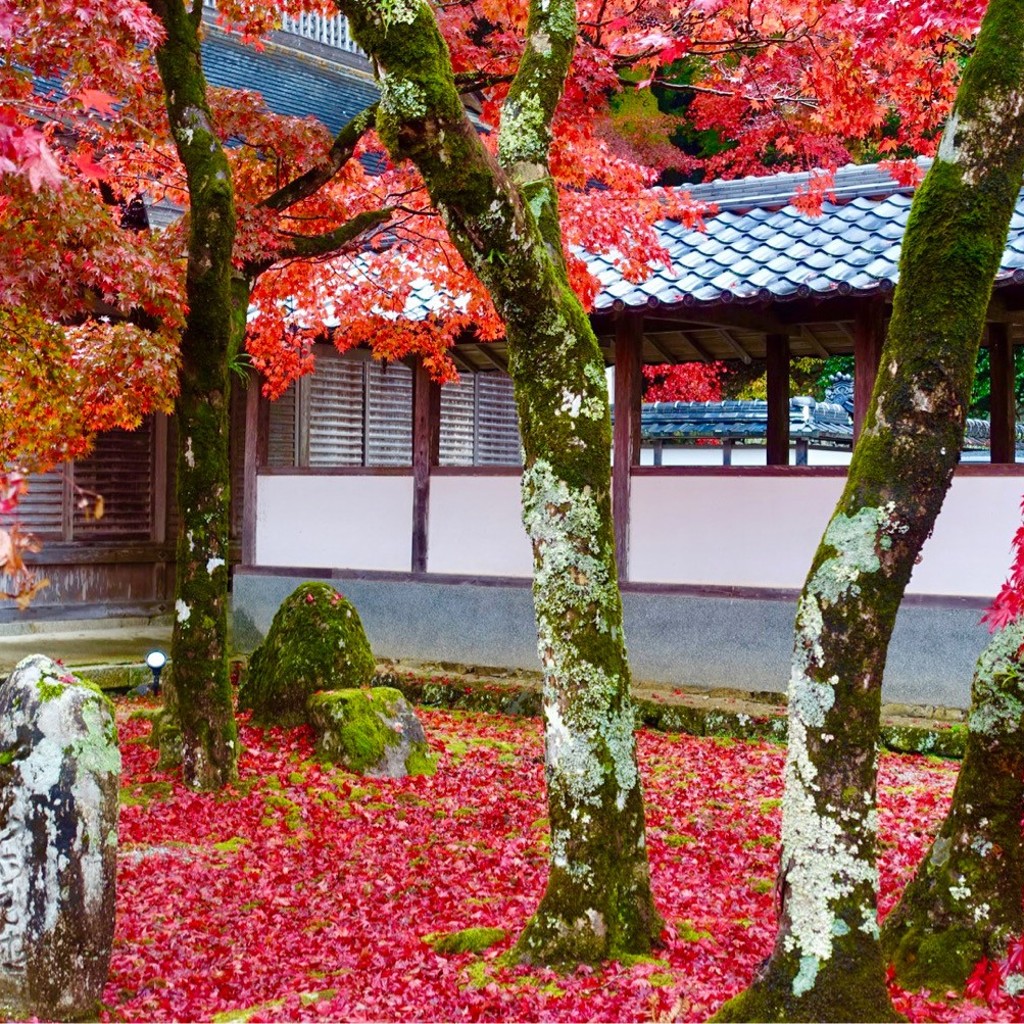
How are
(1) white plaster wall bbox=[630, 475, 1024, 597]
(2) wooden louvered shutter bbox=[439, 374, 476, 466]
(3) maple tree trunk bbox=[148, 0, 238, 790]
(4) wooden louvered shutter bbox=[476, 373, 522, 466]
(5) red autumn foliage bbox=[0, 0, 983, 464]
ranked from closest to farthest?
1. (5) red autumn foliage bbox=[0, 0, 983, 464]
2. (3) maple tree trunk bbox=[148, 0, 238, 790]
3. (1) white plaster wall bbox=[630, 475, 1024, 597]
4. (2) wooden louvered shutter bbox=[439, 374, 476, 466]
5. (4) wooden louvered shutter bbox=[476, 373, 522, 466]

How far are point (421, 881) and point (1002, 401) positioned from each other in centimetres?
888

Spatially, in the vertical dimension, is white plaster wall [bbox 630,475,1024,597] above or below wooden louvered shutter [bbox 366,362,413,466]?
below

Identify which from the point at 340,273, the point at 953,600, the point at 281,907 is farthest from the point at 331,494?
the point at 281,907

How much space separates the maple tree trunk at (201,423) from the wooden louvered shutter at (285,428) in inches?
330

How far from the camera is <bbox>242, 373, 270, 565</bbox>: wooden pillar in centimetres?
1491

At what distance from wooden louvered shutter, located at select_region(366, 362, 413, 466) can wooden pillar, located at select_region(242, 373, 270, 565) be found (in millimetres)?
2825

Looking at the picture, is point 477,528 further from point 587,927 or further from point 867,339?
point 587,927

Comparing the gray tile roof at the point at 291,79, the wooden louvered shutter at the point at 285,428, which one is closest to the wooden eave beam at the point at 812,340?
the wooden louvered shutter at the point at 285,428

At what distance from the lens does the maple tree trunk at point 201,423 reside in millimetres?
8539

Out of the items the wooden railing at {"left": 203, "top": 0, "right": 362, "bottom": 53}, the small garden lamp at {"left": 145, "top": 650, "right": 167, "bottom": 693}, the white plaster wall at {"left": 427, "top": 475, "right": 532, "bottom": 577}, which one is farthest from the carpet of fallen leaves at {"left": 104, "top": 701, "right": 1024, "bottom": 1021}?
the wooden railing at {"left": 203, "top": 0, "right": 362, "bottom": 53}

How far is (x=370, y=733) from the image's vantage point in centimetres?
980

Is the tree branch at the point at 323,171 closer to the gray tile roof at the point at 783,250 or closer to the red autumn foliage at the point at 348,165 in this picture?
the red autumn foliage at the point at 348,165

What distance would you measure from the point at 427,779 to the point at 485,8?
647 cm

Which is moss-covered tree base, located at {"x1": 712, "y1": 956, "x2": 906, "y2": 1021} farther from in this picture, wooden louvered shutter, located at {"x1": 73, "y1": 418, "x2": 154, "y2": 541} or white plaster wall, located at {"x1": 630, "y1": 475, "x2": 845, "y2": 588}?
wooden louvered shutter, located at {"x1": 73, "y1": 418, "x2": 154, "y2": 541}
